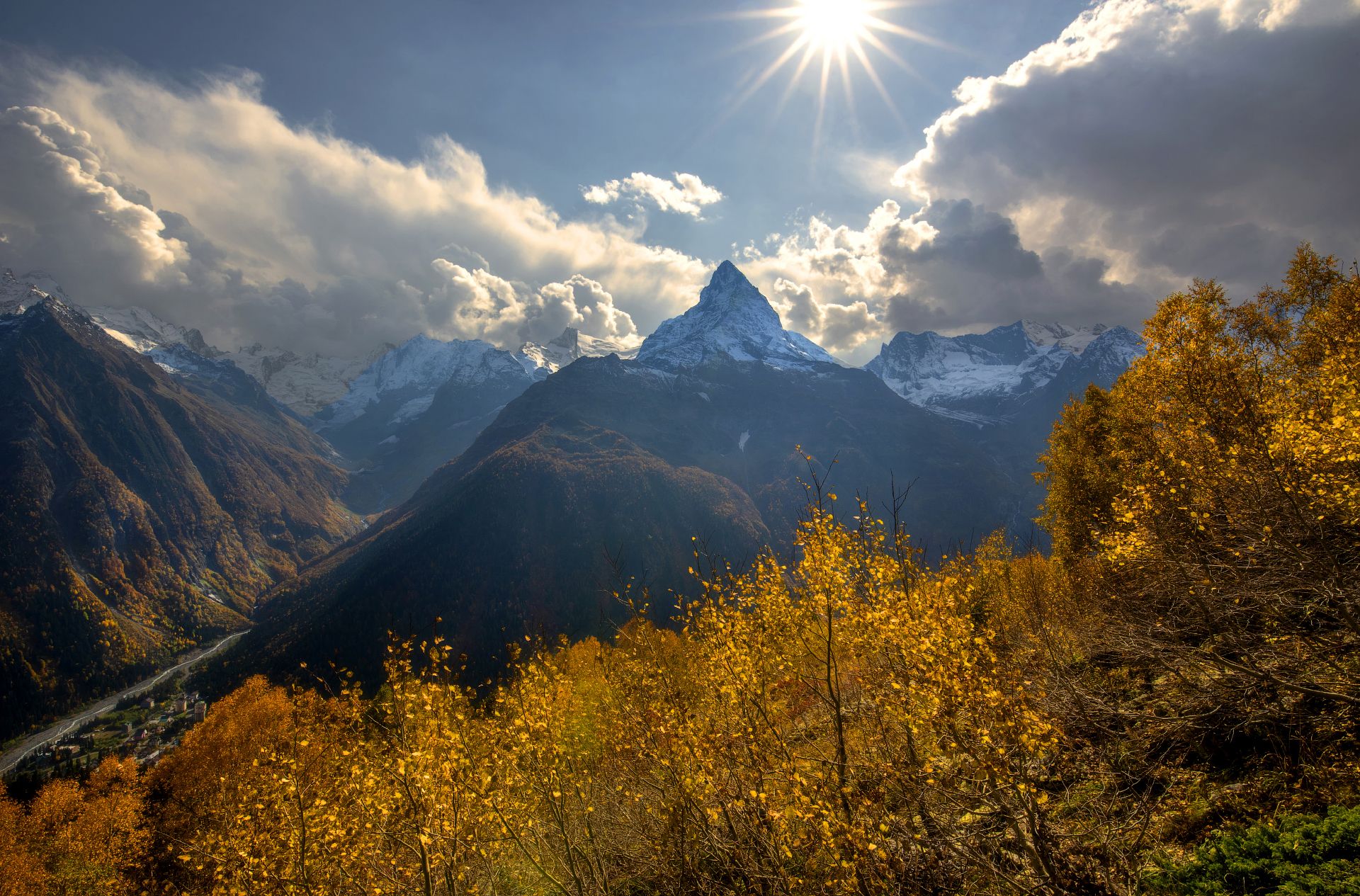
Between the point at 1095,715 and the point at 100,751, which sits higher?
the point at 1095,715

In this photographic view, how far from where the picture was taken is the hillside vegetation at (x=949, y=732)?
838cm

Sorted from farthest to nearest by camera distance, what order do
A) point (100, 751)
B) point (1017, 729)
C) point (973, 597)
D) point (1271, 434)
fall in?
point (100, 751) < point (973, 597) < point (1271, 434) < point (1017, 729)

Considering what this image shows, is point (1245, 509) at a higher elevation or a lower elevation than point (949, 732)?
higher

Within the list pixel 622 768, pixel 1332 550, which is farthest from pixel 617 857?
pixel 1332 550

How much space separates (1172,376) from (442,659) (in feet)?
83.4

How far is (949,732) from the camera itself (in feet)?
27.8

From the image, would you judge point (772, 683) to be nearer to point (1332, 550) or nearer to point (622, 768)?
point (622, 768)

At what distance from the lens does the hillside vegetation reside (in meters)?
8.38

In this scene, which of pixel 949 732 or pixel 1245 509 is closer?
pixel 949 732

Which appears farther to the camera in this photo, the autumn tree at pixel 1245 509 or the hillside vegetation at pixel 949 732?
the autumn tree at pixel 1245 509

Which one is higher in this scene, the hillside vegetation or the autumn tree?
the autumn tree

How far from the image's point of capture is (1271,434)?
15109 mm

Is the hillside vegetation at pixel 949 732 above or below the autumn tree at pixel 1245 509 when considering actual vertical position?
below

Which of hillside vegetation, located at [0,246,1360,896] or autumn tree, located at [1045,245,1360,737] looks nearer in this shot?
hillside vegetation, located at [0,246,1360,896]
